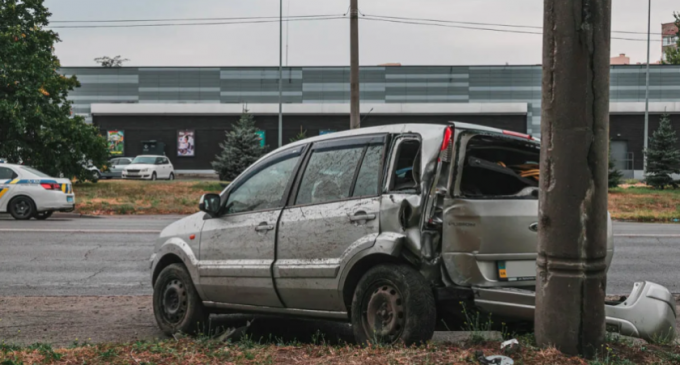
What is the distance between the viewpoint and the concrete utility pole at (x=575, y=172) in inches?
180

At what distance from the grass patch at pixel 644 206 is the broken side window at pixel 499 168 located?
17990mm

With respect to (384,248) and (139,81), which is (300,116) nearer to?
(139,81)

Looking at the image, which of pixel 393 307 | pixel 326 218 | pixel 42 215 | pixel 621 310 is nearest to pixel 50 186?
pixel 42 215

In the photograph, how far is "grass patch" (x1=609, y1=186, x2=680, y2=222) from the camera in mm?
22859

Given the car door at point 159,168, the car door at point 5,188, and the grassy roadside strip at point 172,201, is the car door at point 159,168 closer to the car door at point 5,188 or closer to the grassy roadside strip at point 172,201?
the grassy roadside strip at point 172,201

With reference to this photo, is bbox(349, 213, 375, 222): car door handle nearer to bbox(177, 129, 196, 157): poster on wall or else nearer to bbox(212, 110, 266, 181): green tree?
bbox(212, 110, 266, 181): green tree

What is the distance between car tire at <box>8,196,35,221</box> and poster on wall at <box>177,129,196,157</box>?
32462mm

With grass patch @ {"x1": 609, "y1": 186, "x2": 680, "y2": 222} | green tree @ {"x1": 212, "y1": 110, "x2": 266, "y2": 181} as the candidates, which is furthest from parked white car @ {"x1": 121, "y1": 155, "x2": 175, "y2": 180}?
grass patch @ {"x1": 609, "y1": 186, "x2": 680, "y2": 222}

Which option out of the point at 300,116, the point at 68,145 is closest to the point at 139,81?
the point at 300,116

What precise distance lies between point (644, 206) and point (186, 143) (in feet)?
111

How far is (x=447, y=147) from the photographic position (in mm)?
5562

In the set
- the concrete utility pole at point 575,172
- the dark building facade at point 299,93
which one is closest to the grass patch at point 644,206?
the concrete utility pole at point 575,172

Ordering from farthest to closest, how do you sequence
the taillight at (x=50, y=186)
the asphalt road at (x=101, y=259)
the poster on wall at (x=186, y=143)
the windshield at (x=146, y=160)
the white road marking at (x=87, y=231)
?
the poster on wall at (x=186, y=143), the windshield at (x=146, y=160), the taillight at (x=50, y=186), the white road marking at (x=87, y=231), the asphalt road at (x=101, y=259)

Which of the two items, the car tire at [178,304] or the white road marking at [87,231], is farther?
the white road marking at [87,231]
